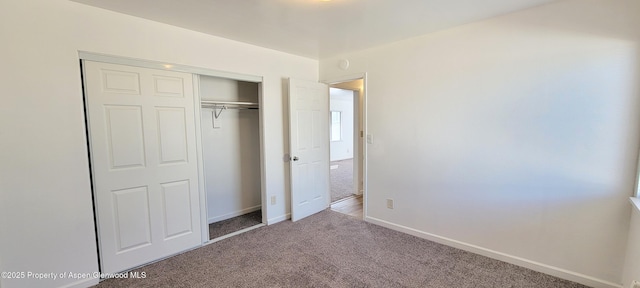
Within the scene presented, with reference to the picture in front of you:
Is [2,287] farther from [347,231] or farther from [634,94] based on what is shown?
[634,94]

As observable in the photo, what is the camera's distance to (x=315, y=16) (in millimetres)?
2312

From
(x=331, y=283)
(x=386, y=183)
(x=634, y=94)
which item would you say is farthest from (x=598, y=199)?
(x=331, y=283)

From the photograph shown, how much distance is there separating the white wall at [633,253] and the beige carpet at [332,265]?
0.34 metres

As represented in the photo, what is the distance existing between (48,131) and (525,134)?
12.6 feet

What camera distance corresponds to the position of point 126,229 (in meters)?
2.33

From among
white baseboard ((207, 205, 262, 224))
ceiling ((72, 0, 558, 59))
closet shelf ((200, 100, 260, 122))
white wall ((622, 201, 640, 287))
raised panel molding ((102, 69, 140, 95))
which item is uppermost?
ceiling ((72, 0, 558, 59))

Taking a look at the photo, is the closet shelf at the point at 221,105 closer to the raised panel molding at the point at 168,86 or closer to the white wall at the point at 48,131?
the raised panel molding at the point at 168,86

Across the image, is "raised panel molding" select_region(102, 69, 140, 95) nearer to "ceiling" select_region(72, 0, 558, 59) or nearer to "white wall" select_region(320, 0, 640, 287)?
"ceiling" select_region(72, 0, 558, 59)

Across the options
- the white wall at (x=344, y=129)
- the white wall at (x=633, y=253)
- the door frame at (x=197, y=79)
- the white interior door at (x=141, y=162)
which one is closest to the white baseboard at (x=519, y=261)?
the white wall at (x=633, y=253)

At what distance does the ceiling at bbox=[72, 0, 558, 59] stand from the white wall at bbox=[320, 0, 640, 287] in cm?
24

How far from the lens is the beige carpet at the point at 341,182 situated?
479cm

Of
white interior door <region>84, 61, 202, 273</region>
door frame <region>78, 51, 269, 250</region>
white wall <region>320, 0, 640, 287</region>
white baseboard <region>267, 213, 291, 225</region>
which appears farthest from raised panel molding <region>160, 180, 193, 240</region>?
white wall <region>320, 0, 640, 287</region>

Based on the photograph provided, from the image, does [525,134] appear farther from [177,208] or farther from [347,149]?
[347,149]

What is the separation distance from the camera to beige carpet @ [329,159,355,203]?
4.79 meters
